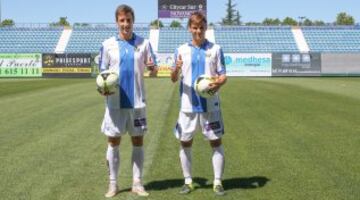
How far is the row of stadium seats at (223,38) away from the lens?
54.2 meters

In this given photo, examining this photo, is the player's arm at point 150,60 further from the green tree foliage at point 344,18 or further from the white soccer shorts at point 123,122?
the green tree foliage at point 344,18

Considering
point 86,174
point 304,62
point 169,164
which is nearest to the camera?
point 86,174

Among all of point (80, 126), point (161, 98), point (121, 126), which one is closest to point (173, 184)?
point (121, 126)

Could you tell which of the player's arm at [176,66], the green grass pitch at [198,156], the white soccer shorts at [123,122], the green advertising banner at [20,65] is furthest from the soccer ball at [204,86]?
the green advertising banner at [20,65]

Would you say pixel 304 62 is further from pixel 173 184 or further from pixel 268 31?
pixel 173 184

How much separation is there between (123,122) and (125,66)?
0.62 metres

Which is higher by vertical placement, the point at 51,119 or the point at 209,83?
the point at 209,83

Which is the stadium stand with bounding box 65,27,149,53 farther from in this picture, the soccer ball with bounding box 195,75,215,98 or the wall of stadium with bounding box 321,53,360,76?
the soccer ball with bounding box 195,75,215,98

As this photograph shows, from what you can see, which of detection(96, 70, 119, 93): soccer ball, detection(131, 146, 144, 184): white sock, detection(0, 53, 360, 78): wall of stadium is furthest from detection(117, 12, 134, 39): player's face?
detection(0, 53, 360, 78): wall of stadium

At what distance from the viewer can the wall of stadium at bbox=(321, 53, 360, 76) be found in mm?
45125

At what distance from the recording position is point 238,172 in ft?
24.7

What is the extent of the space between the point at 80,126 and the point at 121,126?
20.4ft

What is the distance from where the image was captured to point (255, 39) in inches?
2218

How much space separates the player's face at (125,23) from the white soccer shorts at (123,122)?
0.83 m
